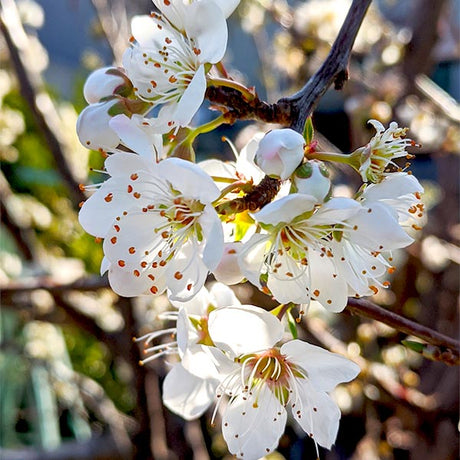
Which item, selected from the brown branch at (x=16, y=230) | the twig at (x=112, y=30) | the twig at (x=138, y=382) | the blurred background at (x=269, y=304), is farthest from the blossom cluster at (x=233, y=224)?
the brown branch at (x=16, y=230)

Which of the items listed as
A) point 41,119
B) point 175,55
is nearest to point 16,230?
point 41,119

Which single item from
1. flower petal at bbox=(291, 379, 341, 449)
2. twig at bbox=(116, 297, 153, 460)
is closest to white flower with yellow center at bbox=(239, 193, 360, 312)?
flower petal at bbox=(291, 379, 341, 449)

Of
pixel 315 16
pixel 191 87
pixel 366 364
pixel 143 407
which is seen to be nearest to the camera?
pixel 191 87

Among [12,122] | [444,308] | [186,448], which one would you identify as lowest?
[186,448]

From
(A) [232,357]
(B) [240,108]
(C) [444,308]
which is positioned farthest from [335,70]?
(C) [444,308]

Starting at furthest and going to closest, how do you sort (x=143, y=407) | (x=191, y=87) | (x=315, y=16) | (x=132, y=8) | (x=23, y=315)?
(x=132, y=8) < (x=315, y=16) < (x=23, y=315) < (x=143, y=407) < (x=191, y=87)

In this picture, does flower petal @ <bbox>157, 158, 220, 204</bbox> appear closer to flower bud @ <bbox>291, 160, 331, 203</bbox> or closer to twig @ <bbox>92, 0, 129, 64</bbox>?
flower bud @ <bbox>291, 160, 331, 203</bbox>

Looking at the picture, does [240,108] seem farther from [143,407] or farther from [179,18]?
[143,407]

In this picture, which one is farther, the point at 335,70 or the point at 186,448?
the point at 186,448
